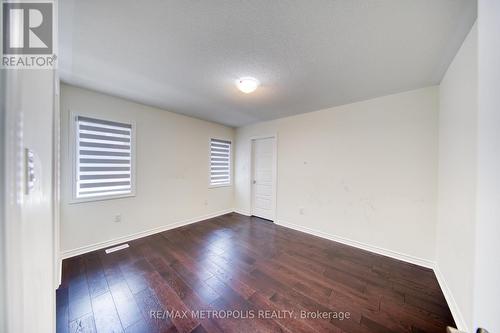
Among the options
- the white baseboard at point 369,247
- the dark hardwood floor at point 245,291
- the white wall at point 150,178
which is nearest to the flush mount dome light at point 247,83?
the white wall at point 150,178

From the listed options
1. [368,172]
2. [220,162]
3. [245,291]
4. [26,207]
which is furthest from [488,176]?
[220,162]

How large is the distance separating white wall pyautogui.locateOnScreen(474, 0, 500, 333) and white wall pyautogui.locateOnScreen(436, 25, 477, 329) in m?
1.21

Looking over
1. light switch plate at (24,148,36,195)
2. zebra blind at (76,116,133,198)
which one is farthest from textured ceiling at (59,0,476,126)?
light switch plate at (24,148,36,195)

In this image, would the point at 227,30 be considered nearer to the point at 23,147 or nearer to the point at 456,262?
the point at 23,147

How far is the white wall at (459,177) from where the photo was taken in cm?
132

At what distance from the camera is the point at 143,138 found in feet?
9.93

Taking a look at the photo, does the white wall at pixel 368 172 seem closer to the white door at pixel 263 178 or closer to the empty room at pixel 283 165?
the empty room at pixel 283 165

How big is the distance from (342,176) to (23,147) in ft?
11.0

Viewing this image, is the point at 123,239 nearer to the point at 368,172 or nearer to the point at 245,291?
the point at 245,291

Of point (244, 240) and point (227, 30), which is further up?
point (227, 30)

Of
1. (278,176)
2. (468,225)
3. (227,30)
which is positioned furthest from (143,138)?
(468,225)

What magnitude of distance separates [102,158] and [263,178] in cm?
307

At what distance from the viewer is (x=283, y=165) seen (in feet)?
12.4

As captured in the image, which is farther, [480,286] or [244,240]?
[244,240]
